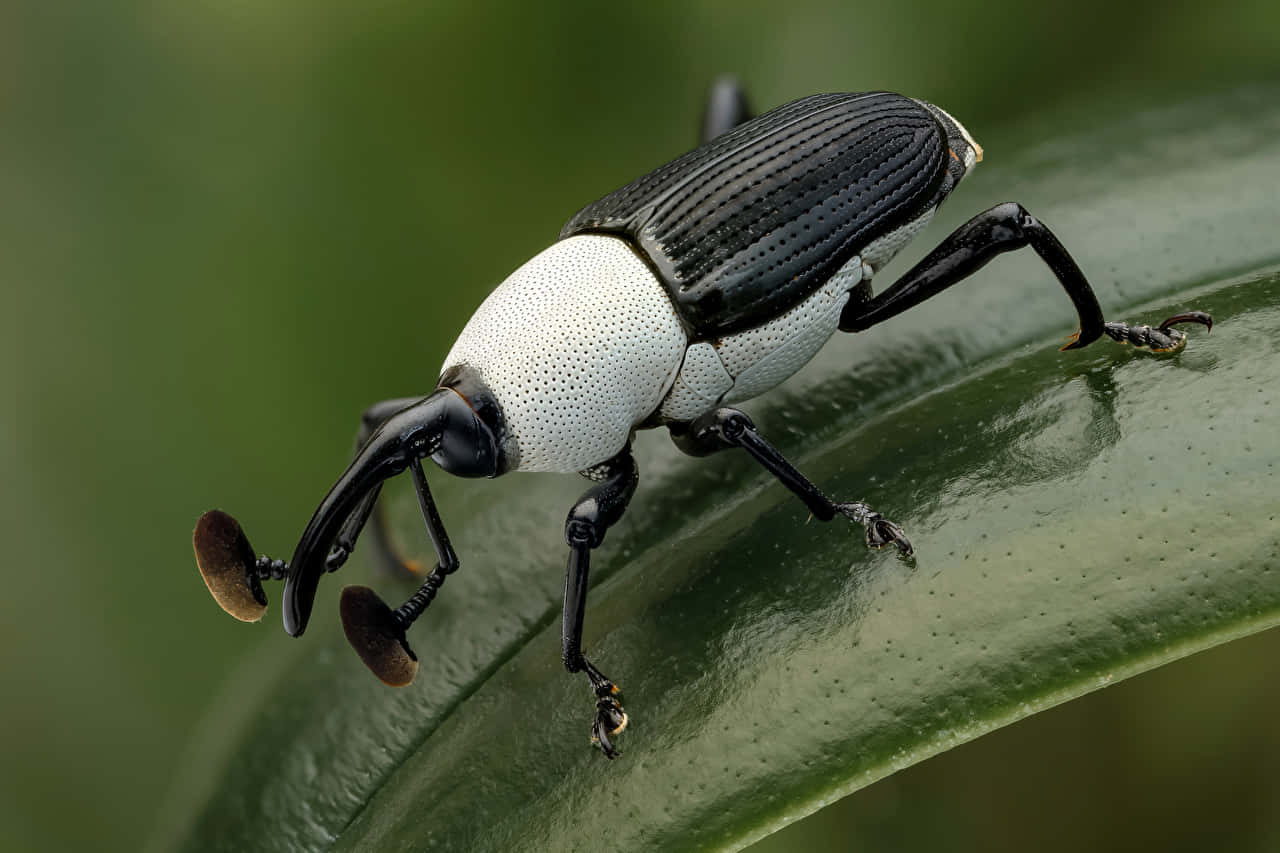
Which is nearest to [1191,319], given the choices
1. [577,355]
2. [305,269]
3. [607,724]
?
[577,355]

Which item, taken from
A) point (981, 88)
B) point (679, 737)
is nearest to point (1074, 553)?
point (679, 737)

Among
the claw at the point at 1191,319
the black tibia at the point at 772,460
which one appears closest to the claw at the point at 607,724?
the black tibia at the point at 772,460

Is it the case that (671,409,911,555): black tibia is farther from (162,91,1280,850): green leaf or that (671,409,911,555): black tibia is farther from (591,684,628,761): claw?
(591,684,628,761): claw

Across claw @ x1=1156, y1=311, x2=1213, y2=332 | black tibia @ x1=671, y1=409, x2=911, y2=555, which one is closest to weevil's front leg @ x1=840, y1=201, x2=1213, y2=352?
claw @ x1=1156, y1=311, x2=1213, y2=332

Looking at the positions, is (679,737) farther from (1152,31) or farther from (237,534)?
(1152,31)

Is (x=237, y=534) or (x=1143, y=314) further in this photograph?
(x=1143, y=314)

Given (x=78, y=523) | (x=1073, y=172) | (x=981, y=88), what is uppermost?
(x=78, y=523)

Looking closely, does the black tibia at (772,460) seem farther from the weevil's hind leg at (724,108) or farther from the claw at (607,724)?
the weevil's hind leg at (724,108)
